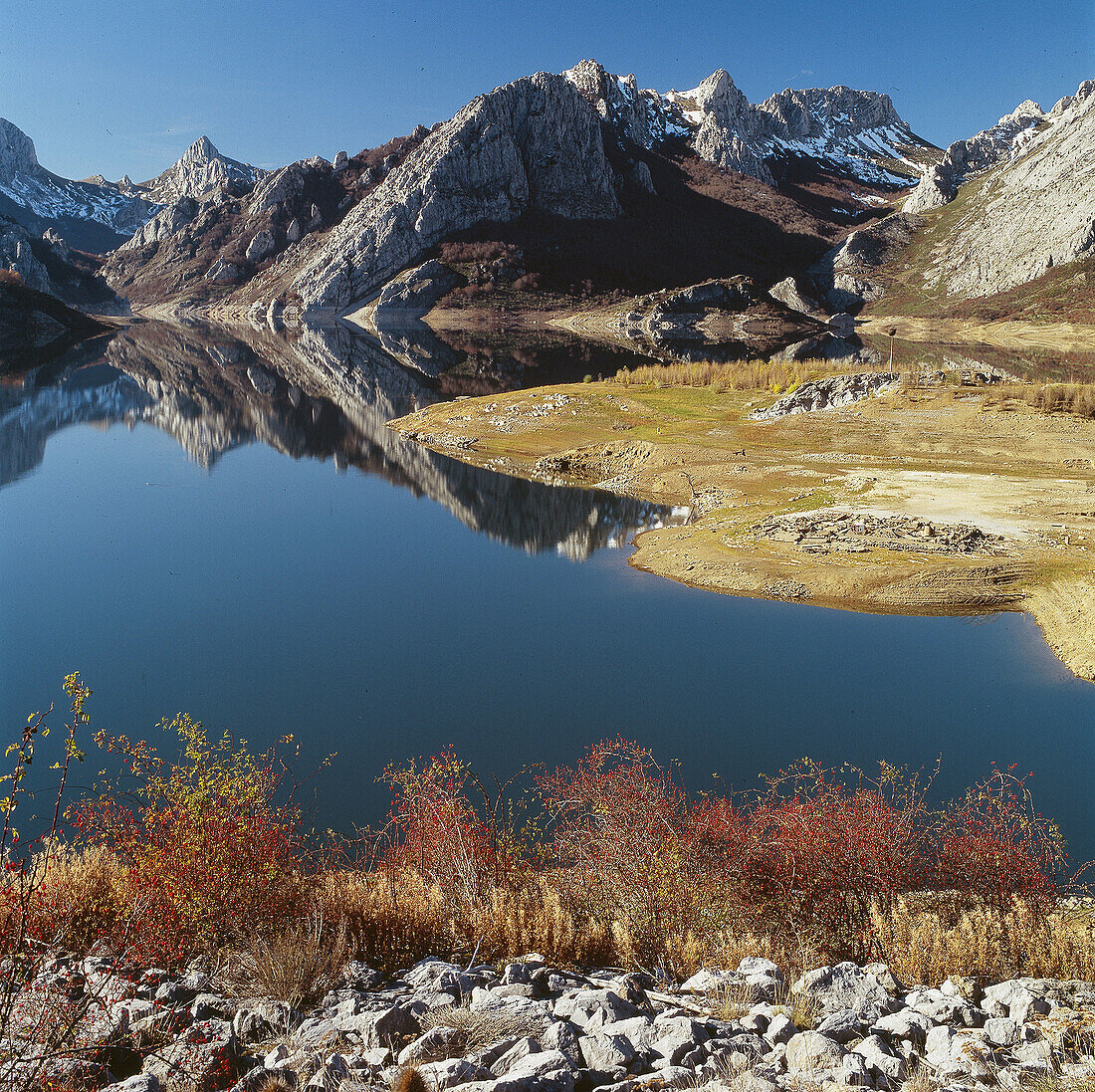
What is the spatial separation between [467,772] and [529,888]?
4765 mm

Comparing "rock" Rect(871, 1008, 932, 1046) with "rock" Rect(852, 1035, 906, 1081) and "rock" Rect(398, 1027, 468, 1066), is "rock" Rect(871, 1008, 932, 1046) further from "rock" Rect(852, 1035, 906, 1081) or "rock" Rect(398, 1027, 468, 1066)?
→ "rock" Rect(398, 1027, 468, 1066)

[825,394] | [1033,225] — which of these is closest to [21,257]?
[825,394]

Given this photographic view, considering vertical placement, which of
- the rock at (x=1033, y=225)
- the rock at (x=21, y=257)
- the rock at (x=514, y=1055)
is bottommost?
the rock at (x=514, y=1055)

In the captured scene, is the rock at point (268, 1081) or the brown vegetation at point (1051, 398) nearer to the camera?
the rock at point (268, 1081)

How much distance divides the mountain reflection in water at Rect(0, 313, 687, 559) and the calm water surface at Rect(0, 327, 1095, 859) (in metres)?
0.49

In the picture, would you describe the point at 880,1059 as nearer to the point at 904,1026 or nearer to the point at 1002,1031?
the point at 904,1026

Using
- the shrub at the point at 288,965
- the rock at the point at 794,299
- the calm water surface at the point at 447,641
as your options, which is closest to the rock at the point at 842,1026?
the shrub at the point at 288,965

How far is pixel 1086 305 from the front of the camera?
13675 cm

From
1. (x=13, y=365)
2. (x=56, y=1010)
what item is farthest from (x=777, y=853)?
(x=13, y=365)

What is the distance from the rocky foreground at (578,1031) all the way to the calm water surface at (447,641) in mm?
7853

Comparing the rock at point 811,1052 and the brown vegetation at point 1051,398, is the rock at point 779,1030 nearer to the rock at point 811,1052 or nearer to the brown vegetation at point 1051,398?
the rock at point 811,1052

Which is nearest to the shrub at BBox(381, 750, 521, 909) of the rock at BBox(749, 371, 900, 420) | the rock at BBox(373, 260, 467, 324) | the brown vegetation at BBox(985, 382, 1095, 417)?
the rock at BBox(749, 371, 900, 420)

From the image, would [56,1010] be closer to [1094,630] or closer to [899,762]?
[899,762]

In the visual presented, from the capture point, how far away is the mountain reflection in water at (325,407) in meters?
40.5
